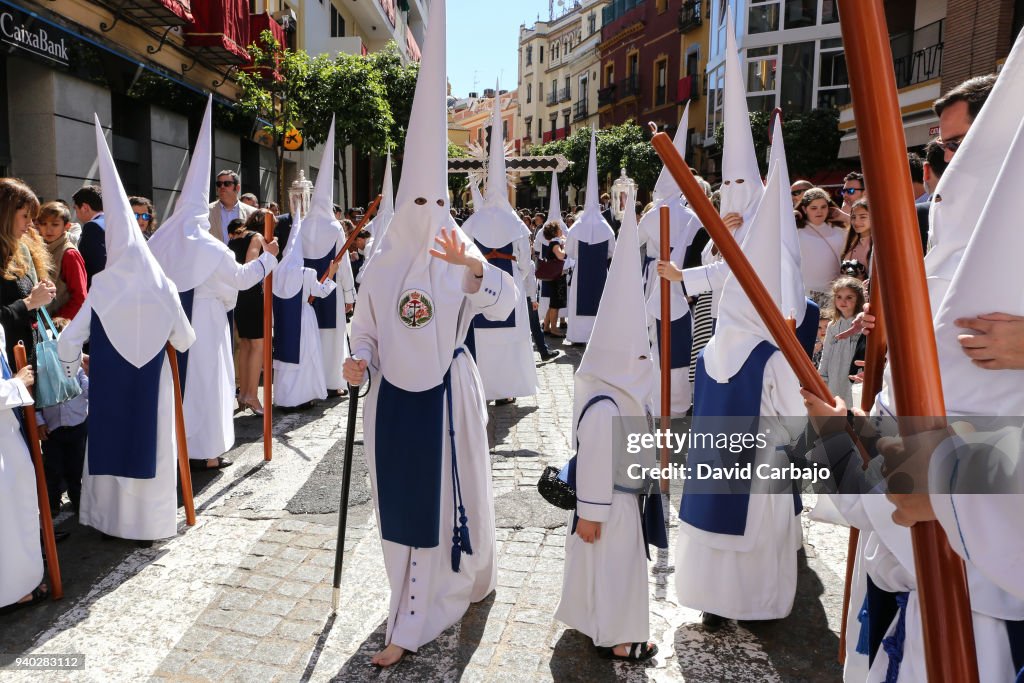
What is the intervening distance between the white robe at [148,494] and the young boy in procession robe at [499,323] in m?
3.64

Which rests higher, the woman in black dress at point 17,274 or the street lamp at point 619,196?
the street lamp at point 619,196

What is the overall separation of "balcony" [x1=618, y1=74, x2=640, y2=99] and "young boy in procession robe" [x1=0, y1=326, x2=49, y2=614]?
144 ft

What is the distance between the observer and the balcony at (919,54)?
18781mm

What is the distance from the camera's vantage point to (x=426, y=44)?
3691 millimetres

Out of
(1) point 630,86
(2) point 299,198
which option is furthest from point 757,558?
(1) point 630,86

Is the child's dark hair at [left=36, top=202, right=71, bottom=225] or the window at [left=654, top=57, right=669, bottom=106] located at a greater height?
the window at [left=654, top=57, right=669, bottom=106]

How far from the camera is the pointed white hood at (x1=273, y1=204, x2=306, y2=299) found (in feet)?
25.6

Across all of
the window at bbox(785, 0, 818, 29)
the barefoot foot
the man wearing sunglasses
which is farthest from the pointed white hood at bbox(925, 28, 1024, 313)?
the window at bbox(785, 0, 818, 29)

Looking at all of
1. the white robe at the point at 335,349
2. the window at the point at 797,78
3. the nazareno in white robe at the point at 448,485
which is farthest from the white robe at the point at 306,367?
the window at the point at 797,78

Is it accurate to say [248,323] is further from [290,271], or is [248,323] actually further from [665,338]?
[665,338]

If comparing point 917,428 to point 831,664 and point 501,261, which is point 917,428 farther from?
point 501,261

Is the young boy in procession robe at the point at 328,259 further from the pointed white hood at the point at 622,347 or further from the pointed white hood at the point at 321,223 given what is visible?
the pointed white hood at the point at 622,347

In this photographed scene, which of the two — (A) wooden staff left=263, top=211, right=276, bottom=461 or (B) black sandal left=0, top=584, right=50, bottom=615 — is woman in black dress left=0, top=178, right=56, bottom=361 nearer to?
(B) black sandal left=0, top=584, right=50, bottom=615

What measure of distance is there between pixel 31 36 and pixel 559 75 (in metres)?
52.6
